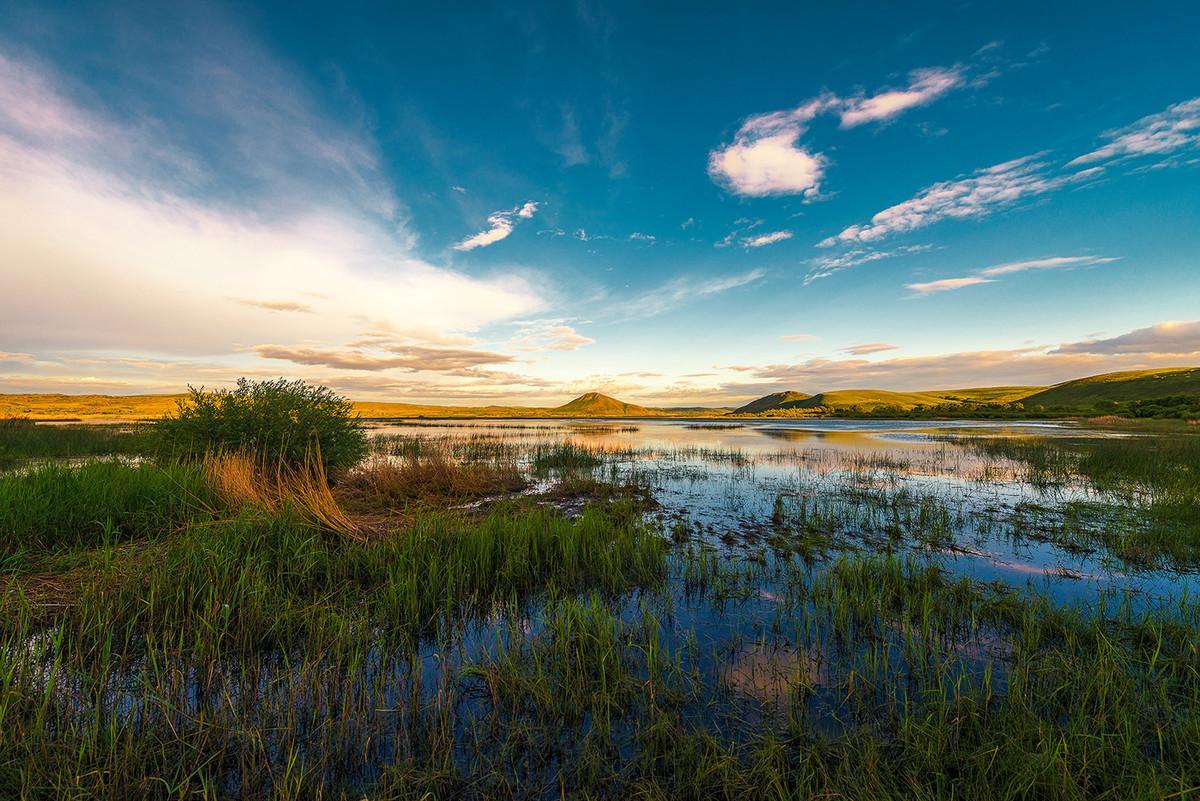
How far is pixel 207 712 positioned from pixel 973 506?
19.3 metres

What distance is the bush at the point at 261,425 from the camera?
15.0 metres

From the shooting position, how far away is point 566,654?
5.20 meters

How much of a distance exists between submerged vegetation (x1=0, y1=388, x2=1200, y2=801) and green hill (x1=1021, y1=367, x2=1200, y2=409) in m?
138

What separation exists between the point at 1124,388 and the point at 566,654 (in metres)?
190

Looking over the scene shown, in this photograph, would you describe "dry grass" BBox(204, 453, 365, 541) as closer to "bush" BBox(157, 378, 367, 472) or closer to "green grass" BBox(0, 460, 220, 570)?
"green grass" BBox(0, 460, 220, 570)

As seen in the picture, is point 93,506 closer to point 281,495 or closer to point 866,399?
point 281,495

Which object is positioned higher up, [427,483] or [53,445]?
[53,445]

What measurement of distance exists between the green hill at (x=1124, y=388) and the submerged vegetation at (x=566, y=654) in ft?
453

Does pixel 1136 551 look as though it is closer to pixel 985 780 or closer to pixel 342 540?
pixel 985 780

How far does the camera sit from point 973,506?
14336 mm

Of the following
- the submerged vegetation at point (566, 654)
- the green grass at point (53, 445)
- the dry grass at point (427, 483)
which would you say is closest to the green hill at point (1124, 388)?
the submerged vegetation at point (566, 654)

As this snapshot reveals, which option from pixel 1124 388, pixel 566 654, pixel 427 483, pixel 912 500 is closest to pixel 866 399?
pixel 1124 388

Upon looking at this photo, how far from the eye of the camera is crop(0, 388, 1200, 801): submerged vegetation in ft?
11.6

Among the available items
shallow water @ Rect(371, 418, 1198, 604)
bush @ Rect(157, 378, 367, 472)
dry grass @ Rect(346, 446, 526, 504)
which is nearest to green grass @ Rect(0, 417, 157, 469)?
bush @ Rect(157, 378, 367, 472)
